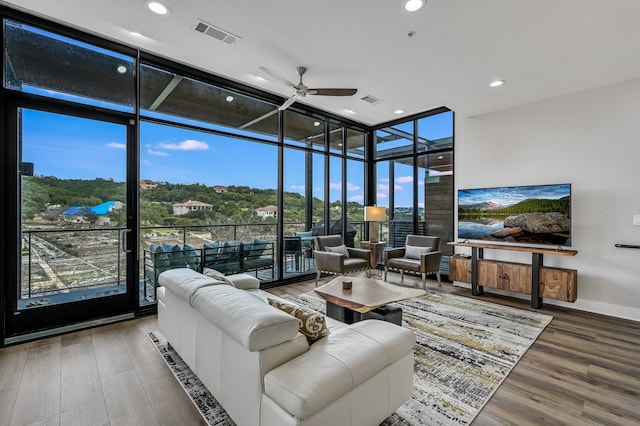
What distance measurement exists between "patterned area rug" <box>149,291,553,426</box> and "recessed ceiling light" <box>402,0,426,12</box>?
9.87 ft

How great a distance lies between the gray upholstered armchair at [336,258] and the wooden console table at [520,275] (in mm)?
1492

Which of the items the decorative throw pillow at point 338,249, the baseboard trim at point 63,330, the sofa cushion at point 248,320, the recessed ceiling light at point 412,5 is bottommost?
the baseboard trim at point 63,330

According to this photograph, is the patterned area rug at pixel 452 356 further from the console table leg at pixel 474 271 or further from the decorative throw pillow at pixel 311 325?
the decorative throw pillow at pixel 311 325

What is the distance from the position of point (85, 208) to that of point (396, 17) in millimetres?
3779

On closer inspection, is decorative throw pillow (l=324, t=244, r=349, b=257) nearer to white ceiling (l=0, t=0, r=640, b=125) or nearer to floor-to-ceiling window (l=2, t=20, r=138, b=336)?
white ceiling (l=0, t=0, r=640, b=125)

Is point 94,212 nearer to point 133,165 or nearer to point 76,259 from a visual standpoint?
point 76,259

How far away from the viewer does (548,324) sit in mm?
3461

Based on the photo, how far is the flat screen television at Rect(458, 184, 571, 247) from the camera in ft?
13.3

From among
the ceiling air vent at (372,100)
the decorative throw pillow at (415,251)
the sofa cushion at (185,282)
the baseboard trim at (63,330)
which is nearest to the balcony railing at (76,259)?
the baseboard trim at (63,330)

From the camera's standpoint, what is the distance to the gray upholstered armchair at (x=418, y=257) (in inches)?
191

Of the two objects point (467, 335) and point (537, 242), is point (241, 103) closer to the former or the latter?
point (467, 335)

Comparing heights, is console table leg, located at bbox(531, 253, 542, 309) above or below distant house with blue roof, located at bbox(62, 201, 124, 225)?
below

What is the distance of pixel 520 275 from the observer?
418 centimetres

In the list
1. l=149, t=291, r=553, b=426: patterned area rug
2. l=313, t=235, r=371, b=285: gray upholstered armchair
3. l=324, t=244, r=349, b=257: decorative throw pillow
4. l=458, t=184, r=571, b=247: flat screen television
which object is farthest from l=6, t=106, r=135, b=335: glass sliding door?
l=458, t=184, r=571, b=247: flat screen television
